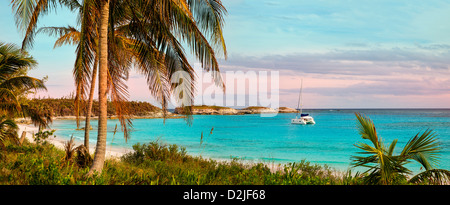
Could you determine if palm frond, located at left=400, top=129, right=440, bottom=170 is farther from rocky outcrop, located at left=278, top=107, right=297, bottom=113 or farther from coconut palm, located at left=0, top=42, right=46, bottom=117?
rocky outcrop, located at left=278, top=107, right=297, bottom=113

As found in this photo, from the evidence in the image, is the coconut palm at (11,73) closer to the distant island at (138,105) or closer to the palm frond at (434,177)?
the distant island at (138,105)

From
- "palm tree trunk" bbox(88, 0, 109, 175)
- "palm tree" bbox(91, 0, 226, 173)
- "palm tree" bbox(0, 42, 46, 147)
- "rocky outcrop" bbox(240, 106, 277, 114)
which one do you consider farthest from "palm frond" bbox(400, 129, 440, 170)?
"rocky outcrop" bbox(240, 106, 277, 114)

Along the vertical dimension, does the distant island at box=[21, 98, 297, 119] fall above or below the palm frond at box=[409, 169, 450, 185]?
Answer: above

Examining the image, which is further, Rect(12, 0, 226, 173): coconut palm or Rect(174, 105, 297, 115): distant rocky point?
Rect(174, 105, 297, 115): distant rocky point

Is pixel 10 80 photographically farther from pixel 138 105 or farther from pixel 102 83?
pixel 138 105

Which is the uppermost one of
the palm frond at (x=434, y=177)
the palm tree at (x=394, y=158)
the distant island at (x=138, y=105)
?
the distant island at (x=138, y=105)

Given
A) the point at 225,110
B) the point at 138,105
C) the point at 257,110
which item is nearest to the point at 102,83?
the point at 138,105

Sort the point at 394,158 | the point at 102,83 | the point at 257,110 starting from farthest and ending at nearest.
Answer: the point at 257,110, the point at 102,83, the point at 394,158

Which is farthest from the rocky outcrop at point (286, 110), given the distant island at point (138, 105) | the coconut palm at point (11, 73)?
the coconut palm at point (11, 73)

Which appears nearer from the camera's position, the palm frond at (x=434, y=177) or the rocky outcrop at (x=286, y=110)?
the palm frond at (x=434, y=177)
